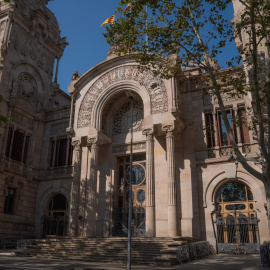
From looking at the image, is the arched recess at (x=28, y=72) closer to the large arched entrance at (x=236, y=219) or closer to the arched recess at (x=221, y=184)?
the arched recess at (x=221, y=184)

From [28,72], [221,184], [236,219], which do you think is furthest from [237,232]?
[28,72]

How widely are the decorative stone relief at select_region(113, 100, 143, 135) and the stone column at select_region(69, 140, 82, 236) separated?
3200mm

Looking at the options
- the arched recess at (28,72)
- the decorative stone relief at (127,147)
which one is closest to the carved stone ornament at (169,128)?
the decorative stone relief at (127,147)

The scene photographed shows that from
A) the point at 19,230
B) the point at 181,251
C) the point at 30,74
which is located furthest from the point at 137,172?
the point at 30,74

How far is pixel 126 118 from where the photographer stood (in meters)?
22.8

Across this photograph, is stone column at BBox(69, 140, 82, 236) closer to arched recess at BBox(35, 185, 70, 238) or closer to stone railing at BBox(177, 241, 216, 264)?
arched recess at BBox(35, 185, 70, 238)

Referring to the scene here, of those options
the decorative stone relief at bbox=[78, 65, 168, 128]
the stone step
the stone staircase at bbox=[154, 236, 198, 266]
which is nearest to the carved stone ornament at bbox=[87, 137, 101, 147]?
the decorative stone relief at bbox=[78, 65, 168, 128]

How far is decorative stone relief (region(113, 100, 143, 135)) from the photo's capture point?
73.1 ft

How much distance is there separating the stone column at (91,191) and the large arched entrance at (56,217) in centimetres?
419

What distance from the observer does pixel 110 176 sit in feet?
69.7

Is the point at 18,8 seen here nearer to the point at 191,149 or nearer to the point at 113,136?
the point at 113,136

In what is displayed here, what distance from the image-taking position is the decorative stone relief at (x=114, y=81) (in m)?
20.2

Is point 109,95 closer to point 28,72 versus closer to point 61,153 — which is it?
point 61,153

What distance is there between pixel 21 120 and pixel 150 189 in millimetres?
13500
